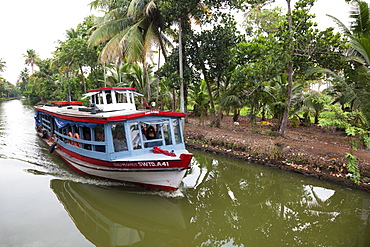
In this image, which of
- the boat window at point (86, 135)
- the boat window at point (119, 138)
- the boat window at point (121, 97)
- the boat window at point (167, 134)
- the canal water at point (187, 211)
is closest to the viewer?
the canal water at point (187, 211)

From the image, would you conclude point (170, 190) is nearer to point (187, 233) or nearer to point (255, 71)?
point (187, 233)

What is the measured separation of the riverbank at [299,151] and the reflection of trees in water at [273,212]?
0.48 m

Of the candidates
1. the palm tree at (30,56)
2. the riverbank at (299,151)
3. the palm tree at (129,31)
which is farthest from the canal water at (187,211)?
the palm tree at (30,56)

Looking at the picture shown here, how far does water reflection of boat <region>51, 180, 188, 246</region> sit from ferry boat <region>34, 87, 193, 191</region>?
0.49 meters

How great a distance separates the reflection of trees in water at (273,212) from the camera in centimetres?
512

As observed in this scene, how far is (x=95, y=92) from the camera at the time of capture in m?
8.77

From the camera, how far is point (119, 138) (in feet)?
23.1

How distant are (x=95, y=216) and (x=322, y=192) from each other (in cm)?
660

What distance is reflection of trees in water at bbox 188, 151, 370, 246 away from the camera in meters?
5.12

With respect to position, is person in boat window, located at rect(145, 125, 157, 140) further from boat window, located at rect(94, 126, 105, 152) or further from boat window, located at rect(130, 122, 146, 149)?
boat window, located at rect(94, 126, 105, 152)

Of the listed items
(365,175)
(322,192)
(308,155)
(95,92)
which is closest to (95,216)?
(95,92)

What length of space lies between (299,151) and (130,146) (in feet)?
20.1

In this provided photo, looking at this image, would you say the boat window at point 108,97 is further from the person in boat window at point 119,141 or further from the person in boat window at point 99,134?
the person in boat window at point 119,141

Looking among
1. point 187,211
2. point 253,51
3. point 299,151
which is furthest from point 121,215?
point 253,51
